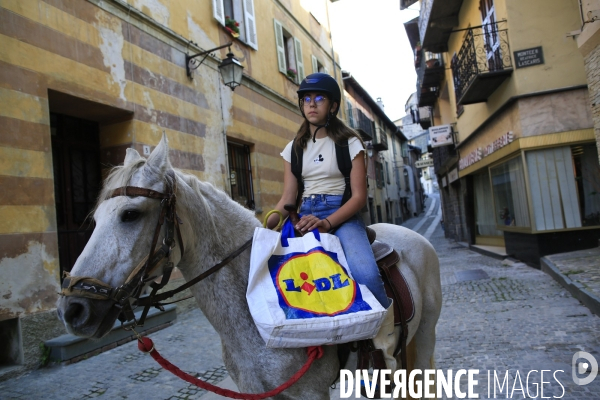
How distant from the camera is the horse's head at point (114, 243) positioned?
1.62m

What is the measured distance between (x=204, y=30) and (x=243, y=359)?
8.88 meters

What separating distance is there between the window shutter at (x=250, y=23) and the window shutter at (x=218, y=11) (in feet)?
3.58

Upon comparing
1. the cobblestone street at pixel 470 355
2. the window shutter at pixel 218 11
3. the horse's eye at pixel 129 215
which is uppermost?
the window shutter at pixel 218 11

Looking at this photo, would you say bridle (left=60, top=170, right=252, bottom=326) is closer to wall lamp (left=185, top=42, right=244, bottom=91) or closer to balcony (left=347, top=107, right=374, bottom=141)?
wall lamp (left=185, top=42, right=244, bottom=91)

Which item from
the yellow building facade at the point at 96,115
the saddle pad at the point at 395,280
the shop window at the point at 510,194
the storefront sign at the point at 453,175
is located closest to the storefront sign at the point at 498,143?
the shop window at the point at 510,194

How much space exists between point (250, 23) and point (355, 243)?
10370mm

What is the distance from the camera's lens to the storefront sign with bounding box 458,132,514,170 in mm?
10420

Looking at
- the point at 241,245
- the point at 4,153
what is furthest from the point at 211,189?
the point at 4,153

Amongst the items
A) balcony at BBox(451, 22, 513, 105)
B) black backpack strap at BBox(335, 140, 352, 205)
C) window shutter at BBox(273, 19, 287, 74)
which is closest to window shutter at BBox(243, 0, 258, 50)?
window shutter at BBox(273, 19, 287, 74)

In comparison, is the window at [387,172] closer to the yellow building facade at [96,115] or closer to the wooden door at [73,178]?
the yellow building facade at [96,115]

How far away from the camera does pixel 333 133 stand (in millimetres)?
2449

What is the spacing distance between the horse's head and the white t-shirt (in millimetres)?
878

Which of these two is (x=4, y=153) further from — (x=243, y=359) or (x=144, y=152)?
(x=243, y=359)

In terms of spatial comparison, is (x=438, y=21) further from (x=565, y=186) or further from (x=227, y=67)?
(x=227, y=67)
